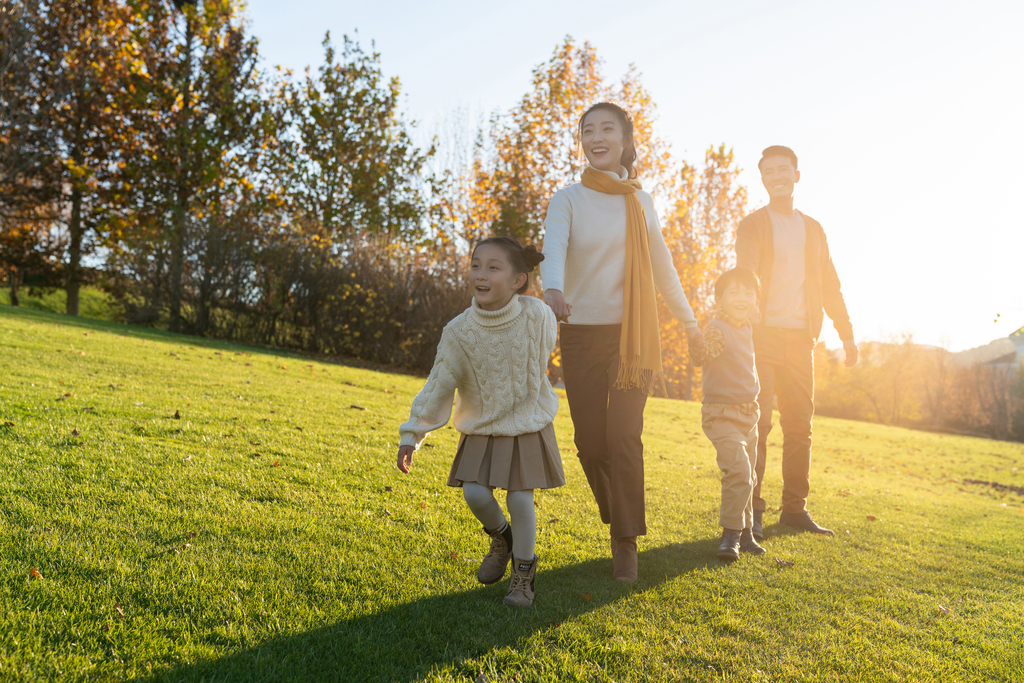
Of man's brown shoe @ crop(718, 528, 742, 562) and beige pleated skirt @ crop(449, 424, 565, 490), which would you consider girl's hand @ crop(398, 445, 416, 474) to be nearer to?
beige pleated skirt @ crop(449, 424, 565, 490)

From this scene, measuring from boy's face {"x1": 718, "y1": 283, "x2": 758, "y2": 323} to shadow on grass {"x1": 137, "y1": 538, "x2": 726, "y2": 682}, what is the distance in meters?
1.72

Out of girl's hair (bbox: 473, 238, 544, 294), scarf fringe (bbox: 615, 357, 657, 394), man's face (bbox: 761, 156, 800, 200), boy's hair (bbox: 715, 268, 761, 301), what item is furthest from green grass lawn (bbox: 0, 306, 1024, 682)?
man's face (bbox: 761, 156, 800, 200)

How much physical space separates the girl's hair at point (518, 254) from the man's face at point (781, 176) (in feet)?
9.05

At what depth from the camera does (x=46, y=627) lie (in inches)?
85.2

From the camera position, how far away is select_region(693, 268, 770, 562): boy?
3.80 meters

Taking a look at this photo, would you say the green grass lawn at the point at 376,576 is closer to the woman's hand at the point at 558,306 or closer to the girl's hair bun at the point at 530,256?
the woman's hand at the point at 558,306

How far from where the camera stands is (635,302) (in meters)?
3.39

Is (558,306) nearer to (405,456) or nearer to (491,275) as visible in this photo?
(491,275)

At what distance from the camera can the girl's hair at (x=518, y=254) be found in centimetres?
280

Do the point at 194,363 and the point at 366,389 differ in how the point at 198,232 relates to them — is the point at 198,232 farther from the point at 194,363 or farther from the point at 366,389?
the point at 366,389

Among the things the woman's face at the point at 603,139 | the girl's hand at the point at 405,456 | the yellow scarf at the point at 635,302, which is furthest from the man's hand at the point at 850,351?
the girl's hand at the point at 405,456

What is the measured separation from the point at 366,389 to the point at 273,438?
4.87 meters

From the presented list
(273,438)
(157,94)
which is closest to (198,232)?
(157,94)

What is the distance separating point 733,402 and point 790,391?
3.75 ft
